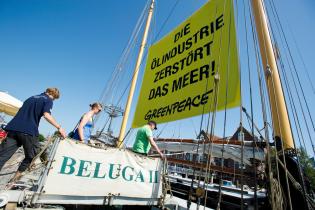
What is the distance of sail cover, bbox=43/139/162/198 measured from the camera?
2.58m

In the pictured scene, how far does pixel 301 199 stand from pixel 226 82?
1753 mm

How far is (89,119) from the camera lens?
3660mm

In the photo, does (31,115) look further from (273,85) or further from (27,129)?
(273,85)

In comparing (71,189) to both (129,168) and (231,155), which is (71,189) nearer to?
(129,168)

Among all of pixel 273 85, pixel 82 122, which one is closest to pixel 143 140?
pixel 82 122

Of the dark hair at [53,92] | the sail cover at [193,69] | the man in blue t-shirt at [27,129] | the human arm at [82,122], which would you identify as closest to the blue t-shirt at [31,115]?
the man in blue t-shirt at [27,129]

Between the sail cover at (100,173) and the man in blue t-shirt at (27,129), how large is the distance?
34 centimetres

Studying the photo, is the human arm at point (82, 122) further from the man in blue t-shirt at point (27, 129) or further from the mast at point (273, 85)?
the mast at point (273, 85)

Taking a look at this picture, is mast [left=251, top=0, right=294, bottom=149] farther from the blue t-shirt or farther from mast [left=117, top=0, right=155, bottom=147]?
mast [left=117, top=0, right=155, bottom=147]

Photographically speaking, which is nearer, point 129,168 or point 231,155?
point 129,168

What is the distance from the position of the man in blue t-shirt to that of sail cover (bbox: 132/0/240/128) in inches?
86.6

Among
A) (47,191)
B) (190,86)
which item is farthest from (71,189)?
(190,86)

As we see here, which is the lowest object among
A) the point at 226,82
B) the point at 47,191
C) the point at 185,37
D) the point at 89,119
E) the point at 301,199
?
the point at 47,191

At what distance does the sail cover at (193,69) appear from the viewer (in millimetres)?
3301
